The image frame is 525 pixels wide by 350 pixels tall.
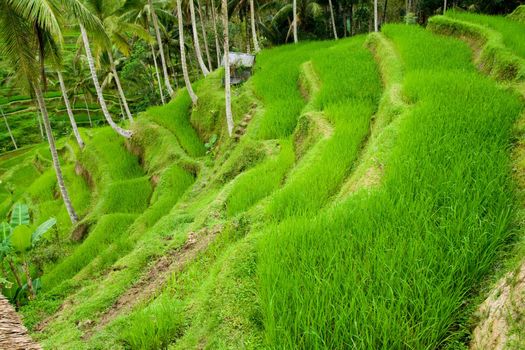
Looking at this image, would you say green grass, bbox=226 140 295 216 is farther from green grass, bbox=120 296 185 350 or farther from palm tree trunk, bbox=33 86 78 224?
palm tree trunk, bbox=33 86 78 224

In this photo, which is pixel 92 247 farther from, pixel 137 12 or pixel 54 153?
pixel 137 12

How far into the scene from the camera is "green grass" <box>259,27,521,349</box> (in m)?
2.36

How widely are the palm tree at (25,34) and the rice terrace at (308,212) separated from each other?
0.15 ft

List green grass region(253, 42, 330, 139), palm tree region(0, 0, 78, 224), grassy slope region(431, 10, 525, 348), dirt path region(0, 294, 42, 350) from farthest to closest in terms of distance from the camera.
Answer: green grass region(253, 42, 330, 139), palm tree region(0, 0, 78, 224), dirt path region(0, 294, 42, 350), grassy slope region(431, 10, 525, 348)

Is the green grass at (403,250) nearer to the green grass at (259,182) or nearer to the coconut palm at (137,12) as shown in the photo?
the green grass at (259,182)

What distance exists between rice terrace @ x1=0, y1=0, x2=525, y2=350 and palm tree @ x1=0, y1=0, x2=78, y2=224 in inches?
1.8

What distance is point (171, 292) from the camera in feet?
14.9

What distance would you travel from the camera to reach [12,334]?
3.78m

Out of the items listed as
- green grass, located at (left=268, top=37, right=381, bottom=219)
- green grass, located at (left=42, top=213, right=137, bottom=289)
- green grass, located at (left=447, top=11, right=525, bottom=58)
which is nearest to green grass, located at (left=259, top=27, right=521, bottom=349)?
green grass, located at (left=268, top=37, right=381, bottom=219)

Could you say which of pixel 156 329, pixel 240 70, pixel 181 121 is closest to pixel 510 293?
pixel 156 329

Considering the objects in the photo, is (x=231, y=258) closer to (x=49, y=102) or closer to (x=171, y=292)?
(x=171, y=292)

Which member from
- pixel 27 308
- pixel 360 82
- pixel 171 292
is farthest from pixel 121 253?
pixel 360 82

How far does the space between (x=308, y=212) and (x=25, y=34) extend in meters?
8.97

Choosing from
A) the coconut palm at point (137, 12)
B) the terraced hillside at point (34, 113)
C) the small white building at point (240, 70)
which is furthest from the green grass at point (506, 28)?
the terraced hillside at point (34, 113)
